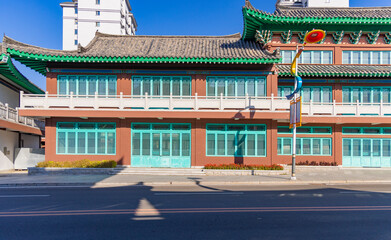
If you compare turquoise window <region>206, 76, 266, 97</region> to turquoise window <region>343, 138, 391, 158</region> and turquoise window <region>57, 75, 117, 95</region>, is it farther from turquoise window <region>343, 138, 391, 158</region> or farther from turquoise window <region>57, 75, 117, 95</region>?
turquoise window <region>343, 138, 391, 158</region>

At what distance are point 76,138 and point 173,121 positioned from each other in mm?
7023

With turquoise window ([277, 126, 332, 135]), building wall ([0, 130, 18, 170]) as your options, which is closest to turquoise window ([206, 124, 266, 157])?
turquoise window ([277, 126, 332, 135])

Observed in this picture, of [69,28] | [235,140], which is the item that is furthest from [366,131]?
[69,28]

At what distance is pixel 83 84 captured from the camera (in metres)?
19.2

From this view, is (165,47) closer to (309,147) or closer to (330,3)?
(309,147)

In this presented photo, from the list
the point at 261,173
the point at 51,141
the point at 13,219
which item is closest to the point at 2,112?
the point at 51,141

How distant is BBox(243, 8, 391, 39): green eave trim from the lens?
1988 centimetres

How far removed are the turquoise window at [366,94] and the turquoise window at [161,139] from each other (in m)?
13.1

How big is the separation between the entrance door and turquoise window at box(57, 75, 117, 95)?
11.8 ft

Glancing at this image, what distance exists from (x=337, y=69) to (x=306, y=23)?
426 cm

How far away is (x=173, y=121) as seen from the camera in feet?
62.0

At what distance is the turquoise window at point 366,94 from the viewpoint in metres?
21.1

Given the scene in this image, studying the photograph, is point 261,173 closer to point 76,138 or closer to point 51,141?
point 76,138

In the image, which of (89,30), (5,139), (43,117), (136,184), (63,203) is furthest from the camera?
(89,30)
